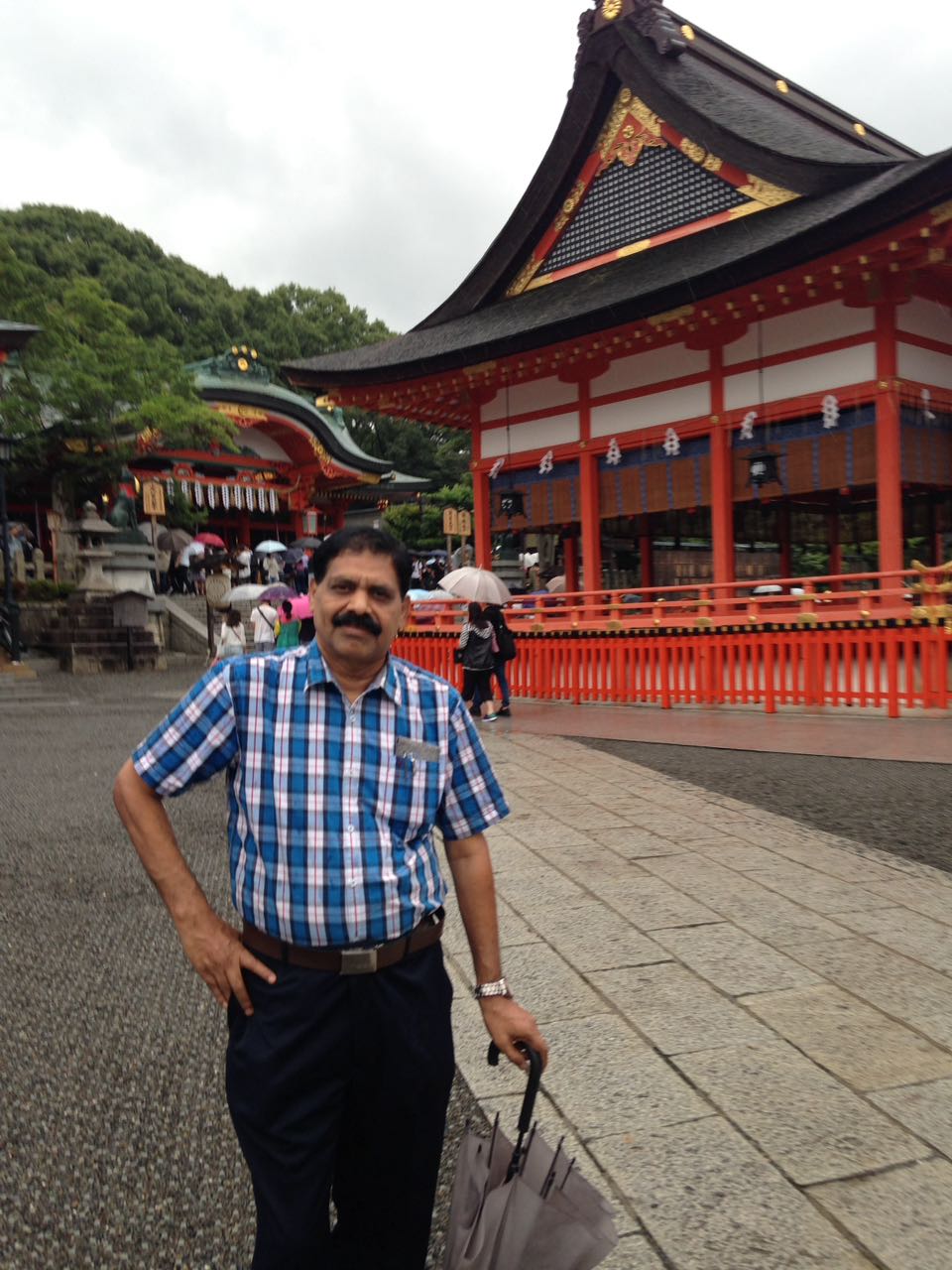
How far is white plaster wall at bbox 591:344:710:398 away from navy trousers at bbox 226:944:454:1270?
38.2 feet

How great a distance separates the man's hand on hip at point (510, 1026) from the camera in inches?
66.4

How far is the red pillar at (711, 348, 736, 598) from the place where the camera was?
465 inches

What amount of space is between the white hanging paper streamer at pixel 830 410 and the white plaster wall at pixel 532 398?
12.6 ft

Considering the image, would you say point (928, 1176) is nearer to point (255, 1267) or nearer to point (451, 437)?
point (255, 1267)

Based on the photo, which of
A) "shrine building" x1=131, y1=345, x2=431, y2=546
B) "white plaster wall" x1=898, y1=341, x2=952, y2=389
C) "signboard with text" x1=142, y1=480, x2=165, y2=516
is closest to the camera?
"white plaster wall" x1=898, y1=341, x2=952, y2=389

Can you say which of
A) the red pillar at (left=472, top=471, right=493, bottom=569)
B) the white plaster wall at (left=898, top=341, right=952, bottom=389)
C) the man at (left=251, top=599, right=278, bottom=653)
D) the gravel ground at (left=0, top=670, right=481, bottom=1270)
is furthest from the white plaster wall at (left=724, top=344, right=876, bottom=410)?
the gravel ground at (left=0, top=670, right=481, bottom=1270)

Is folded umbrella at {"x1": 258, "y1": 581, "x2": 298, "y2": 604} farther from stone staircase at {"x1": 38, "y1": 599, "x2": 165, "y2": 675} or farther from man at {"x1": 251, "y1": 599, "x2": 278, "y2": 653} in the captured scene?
stone staircase at {"x1": 38, "y1": 599, "x2": 165, "y2": 675}

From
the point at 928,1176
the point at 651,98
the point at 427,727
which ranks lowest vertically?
the point at 928,1176

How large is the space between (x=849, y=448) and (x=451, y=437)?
34.4m

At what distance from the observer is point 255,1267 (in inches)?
61.2

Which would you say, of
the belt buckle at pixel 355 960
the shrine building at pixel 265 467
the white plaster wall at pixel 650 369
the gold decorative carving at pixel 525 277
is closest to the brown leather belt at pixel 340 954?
the belt buckle at pixel 355 960

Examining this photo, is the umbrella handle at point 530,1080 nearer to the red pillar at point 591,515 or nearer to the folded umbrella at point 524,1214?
the folded umbrella at point 524,1214

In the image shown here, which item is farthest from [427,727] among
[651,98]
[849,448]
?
[651,98]

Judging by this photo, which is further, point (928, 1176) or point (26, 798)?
point (26, 798)
